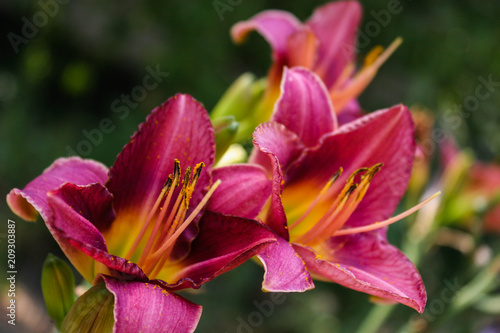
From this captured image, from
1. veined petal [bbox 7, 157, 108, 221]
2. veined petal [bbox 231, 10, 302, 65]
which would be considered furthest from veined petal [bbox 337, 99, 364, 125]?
veined petal [bbox 7, 157, 108, 221]

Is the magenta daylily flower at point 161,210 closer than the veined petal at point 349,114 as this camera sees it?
Yes

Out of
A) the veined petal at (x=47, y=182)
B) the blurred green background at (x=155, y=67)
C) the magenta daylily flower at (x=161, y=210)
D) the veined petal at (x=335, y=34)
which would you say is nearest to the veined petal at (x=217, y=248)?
the magenta daylily flower at (x=161, y=210)

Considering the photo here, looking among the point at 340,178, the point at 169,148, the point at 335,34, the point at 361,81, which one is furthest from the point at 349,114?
the point at 169,148

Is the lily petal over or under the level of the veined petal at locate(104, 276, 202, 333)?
over

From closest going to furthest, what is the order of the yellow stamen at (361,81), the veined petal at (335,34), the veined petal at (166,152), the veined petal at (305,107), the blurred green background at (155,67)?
the veined petal at (166,152) < the veined petal at (305,107) < the yellow stamen at (361,81) < the veined petal at (335,34) < the blurred green background at (155,67)

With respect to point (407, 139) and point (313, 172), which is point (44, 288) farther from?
→ point (407, 139)

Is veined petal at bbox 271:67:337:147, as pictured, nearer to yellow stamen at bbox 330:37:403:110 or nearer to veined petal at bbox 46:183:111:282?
yellow stamen at bbox 330:37:403:110

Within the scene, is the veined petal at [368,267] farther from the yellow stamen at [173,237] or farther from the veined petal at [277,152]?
the yellow stamen at [173,237]

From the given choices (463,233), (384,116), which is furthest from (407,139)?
(463,233)
